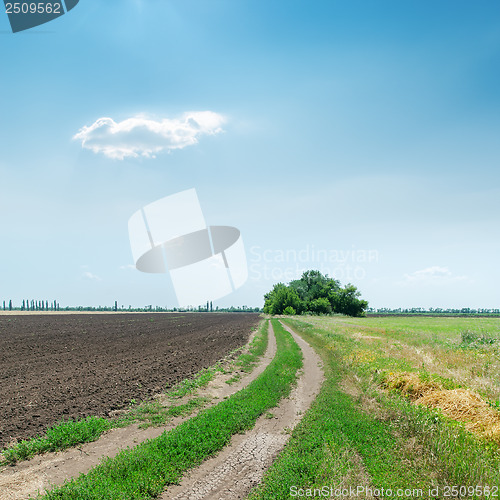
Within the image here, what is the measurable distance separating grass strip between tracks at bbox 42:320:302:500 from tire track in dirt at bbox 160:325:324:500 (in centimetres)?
23

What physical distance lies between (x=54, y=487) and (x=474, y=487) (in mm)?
7159

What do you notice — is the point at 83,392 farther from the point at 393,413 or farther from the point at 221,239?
the point at 393,413

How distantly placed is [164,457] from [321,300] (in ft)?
368

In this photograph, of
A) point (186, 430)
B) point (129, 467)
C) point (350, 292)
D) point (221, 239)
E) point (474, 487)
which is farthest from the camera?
point (350, 292)

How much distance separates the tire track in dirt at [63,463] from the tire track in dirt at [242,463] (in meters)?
2.27

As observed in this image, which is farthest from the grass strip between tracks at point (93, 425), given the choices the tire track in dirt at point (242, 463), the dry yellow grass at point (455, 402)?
the dry yellow grass at point (455, 402)

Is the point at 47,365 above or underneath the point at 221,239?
underneath

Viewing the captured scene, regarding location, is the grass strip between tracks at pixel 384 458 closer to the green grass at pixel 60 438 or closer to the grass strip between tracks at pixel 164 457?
the grass strip between tracks at pixel 164 457

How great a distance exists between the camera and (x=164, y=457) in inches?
281

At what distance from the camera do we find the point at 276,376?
15719 millimetres

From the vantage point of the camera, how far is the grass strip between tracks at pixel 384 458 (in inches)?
226

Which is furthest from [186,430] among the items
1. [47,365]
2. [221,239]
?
[47,365]

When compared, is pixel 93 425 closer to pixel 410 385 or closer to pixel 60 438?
pixel 60 438

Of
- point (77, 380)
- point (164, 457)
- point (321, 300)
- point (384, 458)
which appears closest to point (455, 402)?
point (384, 458)
